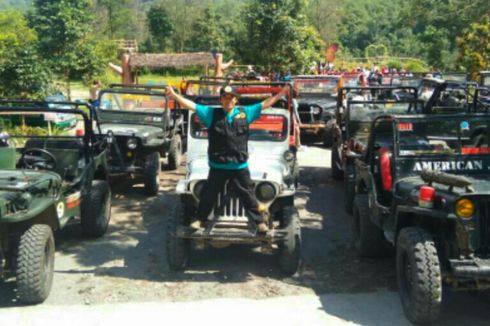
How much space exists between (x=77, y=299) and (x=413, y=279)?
295cm

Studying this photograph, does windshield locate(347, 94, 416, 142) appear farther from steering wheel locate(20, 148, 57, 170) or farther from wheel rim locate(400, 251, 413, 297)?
steering wheel locate(20, 148, 57, 170)

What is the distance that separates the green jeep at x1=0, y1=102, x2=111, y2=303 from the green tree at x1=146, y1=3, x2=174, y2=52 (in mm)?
57587

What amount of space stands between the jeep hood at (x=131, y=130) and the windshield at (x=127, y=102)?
1.64 feet

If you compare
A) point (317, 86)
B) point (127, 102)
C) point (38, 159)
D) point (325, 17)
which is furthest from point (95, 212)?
point (325, 17)

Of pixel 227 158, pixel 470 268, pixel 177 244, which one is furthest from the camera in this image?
pixel 177 244

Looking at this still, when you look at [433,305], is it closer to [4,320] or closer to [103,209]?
[4,320]

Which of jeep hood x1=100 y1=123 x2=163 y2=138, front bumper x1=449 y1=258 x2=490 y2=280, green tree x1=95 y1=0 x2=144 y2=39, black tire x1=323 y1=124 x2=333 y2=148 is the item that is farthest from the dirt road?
green tree x1=95 y1=0 x2=144 y2=39

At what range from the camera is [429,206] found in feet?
16.0

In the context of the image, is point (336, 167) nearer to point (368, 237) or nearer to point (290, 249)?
point (368, 237)

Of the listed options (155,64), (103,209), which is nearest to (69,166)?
(103,209)

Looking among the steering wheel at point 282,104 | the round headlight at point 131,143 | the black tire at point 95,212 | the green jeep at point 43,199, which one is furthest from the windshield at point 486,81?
the black tire at point 95,212

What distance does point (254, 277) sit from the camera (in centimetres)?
603

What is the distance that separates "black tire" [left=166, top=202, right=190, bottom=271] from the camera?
5.95 meters

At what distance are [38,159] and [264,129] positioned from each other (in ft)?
8.95
